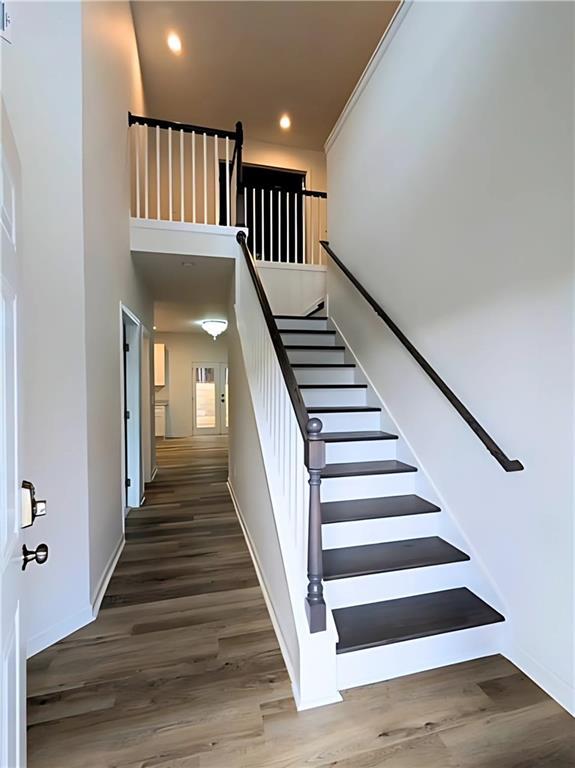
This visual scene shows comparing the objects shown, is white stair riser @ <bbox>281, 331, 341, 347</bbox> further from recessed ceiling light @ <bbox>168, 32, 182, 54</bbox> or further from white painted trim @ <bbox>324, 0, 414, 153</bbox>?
recessed ceiling light @ <bbox>168, 32, 182, 54</bbox>

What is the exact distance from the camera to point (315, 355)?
3.73 metres

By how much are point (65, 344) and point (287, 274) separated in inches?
133

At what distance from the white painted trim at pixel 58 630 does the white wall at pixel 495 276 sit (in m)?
2.18

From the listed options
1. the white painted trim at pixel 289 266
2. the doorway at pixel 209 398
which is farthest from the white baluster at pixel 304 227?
the doorway at pixel 209 398

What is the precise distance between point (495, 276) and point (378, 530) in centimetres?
149

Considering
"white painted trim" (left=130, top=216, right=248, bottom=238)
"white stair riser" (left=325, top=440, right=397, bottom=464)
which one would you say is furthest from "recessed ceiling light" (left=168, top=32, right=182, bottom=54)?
"white stair riser" (left=325, top=440, right=397, bottom=464)

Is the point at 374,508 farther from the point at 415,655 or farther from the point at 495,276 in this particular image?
the point at 495,276

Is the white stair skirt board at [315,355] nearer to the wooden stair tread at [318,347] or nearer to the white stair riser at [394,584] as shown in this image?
the wooden stair tread at [318,347]

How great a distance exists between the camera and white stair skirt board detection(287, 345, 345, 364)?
12.1ft

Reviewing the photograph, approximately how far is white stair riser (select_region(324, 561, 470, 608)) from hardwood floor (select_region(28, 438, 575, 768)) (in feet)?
1.12

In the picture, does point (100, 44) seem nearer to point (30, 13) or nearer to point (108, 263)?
point (30, 13)

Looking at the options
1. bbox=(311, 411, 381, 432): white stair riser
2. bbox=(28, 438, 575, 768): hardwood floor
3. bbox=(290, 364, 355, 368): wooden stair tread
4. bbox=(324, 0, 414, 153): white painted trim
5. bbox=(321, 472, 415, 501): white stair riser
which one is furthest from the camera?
bbox=(290, 364, 355, 368): wooden stair tread

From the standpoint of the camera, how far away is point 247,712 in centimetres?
158

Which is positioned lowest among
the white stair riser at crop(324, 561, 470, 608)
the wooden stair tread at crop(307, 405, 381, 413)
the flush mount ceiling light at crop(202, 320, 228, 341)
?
the white stair riser at crop(324, 561, 470, 608)
